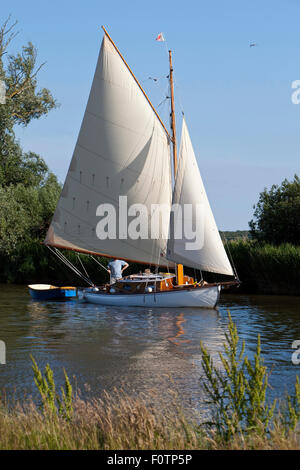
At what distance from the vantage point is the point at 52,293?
119 feet

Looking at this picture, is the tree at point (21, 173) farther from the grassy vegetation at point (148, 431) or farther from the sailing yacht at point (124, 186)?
the grassy vegetation at point (148, 431)

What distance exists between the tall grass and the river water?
79.2 inches

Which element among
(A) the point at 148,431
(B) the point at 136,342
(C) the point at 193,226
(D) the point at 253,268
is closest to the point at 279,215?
(D) the point at 253,268

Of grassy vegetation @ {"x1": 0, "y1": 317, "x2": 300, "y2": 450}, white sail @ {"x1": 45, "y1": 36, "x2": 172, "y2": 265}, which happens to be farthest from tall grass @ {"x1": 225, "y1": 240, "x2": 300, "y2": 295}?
grassy vegetation @ {"x1": 0, "y1": 317, "x2": 300, "y2": 450}

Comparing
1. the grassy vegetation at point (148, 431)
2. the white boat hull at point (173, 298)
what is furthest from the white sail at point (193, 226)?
the grassy vegetation at point (148, 431)

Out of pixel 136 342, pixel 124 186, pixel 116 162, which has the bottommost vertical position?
pixel 136 342

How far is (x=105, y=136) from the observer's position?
110 feet

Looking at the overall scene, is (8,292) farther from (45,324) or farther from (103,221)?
(45,324)

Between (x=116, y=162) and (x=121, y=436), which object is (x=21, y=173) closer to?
(x=116, y=162)

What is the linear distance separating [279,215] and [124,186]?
493 inches

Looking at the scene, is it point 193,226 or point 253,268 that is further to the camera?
point 253,268

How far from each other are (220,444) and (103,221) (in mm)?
26651

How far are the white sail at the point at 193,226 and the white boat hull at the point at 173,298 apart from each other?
1.26 m

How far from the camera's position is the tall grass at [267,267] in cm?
3562
